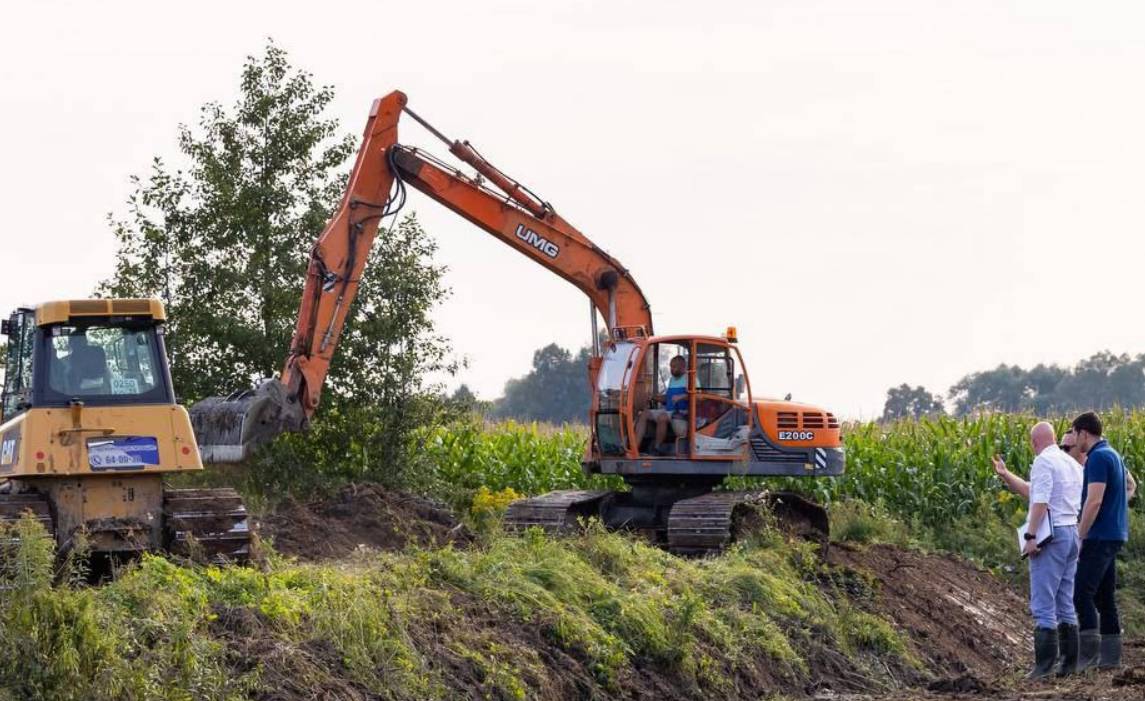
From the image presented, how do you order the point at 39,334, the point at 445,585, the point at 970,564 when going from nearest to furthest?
the point at 445,585, the point at 39,334, the point at 970,564

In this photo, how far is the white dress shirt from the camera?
14.2 metres

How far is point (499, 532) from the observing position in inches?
699

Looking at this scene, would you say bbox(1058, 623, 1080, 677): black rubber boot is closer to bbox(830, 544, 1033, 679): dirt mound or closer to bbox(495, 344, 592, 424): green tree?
bbox(830, 544, 1033, 679): dirt mound

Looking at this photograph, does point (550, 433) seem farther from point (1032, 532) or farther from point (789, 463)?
point (1032, 532)

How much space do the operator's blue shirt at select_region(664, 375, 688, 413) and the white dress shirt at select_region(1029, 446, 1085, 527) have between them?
234 inches

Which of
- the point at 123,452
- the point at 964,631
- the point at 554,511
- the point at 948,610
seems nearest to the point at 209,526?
the point at 123,452

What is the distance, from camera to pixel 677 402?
1983 cm

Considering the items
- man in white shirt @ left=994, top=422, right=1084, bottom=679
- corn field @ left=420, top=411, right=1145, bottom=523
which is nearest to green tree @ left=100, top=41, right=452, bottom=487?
corn field @ left=420, top=411, right=1145, bottom=523

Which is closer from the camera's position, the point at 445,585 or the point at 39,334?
the point at 445,585

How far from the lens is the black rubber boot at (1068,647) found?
47.3ft

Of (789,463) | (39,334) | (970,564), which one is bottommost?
(970,564)

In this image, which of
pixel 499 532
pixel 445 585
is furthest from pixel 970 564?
pixel 445 585

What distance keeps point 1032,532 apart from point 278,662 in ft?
21.4

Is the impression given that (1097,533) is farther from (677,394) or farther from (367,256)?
(367,256)
